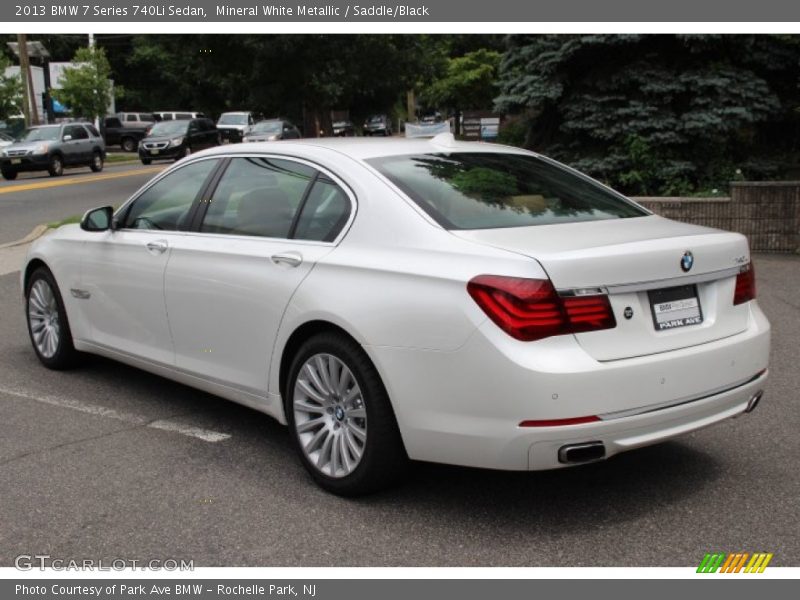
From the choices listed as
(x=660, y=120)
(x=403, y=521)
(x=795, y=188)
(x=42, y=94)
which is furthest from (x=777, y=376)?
(x=42, y=94)

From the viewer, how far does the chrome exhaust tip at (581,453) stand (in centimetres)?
375

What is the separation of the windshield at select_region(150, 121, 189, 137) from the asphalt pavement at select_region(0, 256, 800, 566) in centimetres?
3153

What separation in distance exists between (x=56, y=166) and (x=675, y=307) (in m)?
30.1

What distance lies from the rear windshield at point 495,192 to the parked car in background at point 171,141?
31.5 m

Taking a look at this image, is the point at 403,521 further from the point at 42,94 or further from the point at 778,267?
the point at 42,94

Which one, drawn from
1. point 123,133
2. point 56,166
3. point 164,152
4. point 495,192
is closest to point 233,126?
point 123,133

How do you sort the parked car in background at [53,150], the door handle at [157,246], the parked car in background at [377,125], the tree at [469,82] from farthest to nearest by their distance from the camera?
the parked car in background at [377,125]
the tree at [469,82]
the parked car in background at [53,150]
the door handle at [157,246]

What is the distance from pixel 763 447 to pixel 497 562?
1995 millimetres

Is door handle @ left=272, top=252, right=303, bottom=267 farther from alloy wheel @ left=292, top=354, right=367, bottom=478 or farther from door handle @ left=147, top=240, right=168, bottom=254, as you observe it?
door handle @ left=147, top=240, right=168, bottom=254

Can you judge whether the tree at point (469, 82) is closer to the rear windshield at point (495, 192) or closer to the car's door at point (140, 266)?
the car's door at point (140, 266)

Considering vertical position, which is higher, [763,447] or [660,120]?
[660,120]

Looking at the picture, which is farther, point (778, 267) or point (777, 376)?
point (778, 267)

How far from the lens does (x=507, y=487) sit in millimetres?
4527

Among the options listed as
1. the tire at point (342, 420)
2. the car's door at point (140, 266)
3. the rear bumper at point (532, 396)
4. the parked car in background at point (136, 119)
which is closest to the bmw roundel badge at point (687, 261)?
the rear bumper at point (532, 396)
